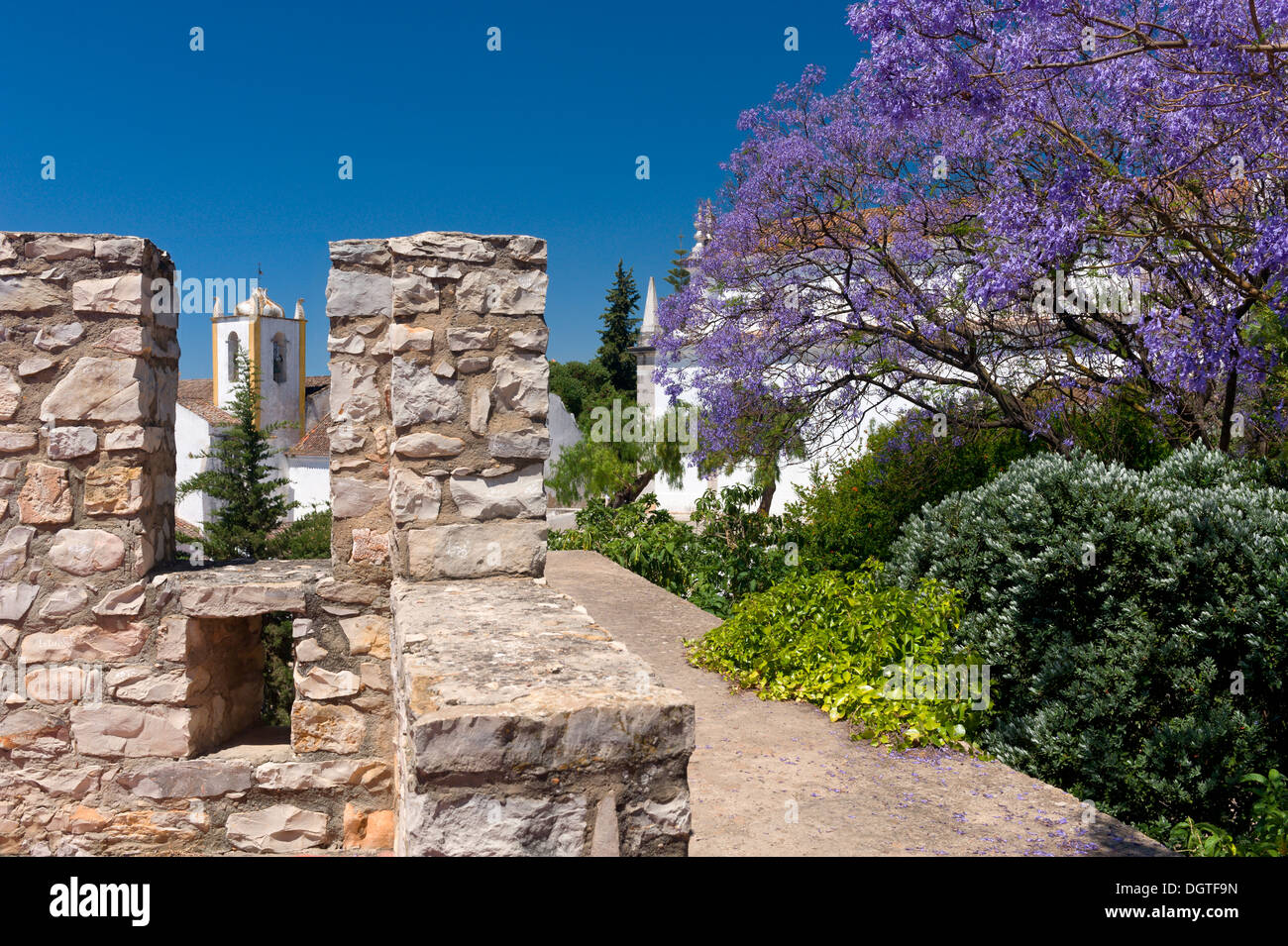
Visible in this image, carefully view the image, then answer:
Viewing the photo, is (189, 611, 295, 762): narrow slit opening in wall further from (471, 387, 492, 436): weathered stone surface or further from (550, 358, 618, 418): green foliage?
(550, 358, 618, 418): green foliage

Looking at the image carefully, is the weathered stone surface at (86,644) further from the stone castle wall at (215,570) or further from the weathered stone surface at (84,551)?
the weathered stone surface at (84,551)

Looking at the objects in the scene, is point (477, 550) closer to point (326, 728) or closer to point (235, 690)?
point (326, 728)

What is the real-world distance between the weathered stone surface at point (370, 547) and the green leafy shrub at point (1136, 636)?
3.02 meters

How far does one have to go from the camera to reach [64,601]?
11.8 feet

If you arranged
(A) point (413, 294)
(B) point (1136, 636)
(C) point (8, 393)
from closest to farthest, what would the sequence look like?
1. (A) point (413, 294)
2. (C) point (8, 393)
3. (B) point (1136, 636)

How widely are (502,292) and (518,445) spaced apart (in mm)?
579

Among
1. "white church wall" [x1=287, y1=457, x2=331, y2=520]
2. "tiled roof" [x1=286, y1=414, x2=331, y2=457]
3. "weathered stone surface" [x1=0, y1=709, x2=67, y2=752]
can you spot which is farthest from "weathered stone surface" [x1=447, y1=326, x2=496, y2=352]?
"white church wall" [x1=287, y1=457, x2=331, y2=520]

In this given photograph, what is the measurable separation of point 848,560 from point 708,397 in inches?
84.6

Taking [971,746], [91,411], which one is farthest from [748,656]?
[91,411]

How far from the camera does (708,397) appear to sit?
9203 millimetres

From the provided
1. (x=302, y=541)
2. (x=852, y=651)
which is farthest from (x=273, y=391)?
(x=852, y=651)

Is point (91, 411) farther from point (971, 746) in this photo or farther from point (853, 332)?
point (853, 332)

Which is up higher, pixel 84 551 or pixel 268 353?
pixel 268 353

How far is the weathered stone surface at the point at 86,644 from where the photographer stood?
359 centimetres
